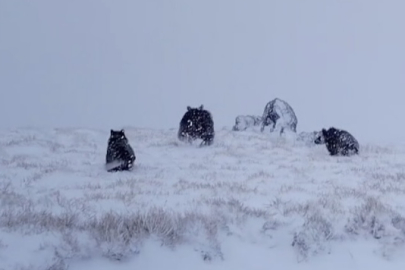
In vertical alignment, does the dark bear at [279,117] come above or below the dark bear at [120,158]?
above

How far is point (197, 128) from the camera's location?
22719 millimetres

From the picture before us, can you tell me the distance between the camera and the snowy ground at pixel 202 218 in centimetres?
715

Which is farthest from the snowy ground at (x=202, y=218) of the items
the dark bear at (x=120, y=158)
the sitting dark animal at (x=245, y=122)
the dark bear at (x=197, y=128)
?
the sitting dark animal at (x=245, y=122)

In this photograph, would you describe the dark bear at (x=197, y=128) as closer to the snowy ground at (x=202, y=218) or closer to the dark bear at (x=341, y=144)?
the dark bear at (x=341, y=144)

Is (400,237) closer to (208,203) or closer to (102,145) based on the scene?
(208,203)

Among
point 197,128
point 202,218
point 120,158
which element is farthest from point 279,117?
point 202,218

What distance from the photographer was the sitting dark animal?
3331 cm

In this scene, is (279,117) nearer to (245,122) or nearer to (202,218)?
(245,122)

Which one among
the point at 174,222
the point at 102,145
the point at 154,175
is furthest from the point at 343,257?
the point at 102,145

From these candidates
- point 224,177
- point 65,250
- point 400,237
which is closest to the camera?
point 65,250

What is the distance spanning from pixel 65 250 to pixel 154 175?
291 inches

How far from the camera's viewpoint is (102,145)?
2284 cm

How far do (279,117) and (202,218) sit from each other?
2363cm

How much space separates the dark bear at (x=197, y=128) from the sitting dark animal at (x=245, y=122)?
400 inches
